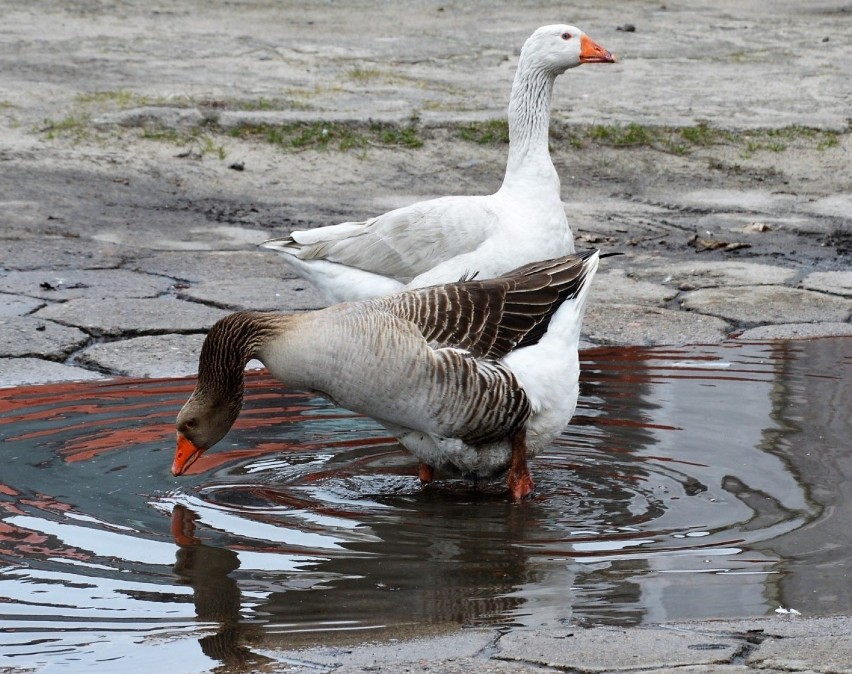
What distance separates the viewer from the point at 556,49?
650 cm

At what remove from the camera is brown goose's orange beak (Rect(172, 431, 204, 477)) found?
4.57 metres

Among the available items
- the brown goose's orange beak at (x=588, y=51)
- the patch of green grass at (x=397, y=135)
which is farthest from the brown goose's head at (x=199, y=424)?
the patch of green grass at (x=397, y=135)

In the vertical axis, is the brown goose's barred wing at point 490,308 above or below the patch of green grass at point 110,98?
below

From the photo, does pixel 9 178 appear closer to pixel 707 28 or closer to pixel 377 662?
pixel 377 662

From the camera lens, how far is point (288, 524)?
425 centimetres

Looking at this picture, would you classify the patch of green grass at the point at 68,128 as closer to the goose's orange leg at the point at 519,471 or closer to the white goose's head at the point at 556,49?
the white goose's head at the point at 556,49

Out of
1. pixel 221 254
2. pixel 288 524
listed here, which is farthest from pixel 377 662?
pixel 221 254

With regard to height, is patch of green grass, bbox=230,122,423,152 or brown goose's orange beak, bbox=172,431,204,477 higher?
patch of green grass, bbox=230,122,423,152

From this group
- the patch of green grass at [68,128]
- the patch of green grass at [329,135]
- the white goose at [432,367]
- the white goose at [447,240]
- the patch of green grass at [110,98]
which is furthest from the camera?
the patch of green grass at [110,98]

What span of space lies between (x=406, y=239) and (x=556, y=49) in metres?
1.46

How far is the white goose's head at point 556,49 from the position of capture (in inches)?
255

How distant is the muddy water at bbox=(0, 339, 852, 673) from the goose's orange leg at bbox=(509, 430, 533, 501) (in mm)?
67

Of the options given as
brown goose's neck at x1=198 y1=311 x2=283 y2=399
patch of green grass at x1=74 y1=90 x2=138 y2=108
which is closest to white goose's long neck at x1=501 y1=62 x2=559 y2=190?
brown goose's neck at x1=198 y1=311 x2=283 y2=399

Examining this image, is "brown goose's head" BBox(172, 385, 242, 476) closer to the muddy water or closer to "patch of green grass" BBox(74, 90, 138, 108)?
the muddy water
